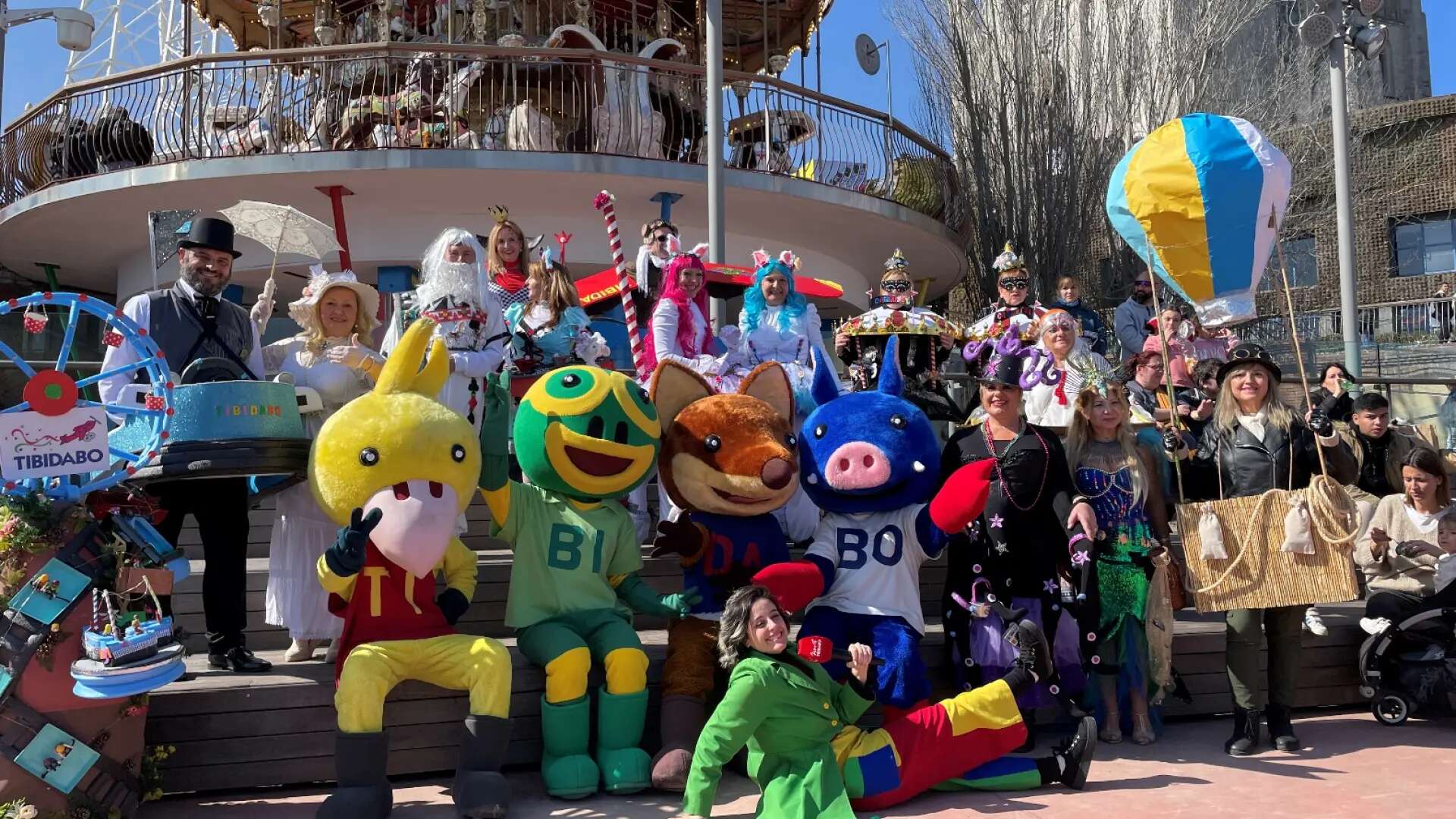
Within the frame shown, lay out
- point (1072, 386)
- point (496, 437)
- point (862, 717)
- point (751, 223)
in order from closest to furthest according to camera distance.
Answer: point (496, 437), point (862, 717), point (1072, 386), point (751, 223)

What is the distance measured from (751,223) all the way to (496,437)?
9.66m

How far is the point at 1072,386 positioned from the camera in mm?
6219

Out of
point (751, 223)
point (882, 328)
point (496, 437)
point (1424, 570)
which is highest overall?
point (751, 223)

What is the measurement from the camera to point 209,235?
4.65 m

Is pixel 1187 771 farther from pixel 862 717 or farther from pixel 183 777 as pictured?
pixel 183 777

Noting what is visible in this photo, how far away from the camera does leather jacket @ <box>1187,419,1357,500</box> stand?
485cm

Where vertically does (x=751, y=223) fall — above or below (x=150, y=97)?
below

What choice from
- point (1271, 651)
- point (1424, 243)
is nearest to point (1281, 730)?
point (1271, 651)

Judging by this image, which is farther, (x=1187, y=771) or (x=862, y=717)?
(x=862, y=717)

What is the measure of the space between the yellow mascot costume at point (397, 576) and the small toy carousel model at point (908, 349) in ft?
10.2

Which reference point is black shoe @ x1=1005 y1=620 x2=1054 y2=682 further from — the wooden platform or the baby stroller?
the baby stroller

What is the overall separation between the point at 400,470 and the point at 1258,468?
3.49 m

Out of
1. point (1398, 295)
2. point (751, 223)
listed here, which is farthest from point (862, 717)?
point (1398, 295)

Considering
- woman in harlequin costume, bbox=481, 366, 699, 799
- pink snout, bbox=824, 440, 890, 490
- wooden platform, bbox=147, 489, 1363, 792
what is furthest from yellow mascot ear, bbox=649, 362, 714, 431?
wooden platform, bbox=147, 489, 1363, 792
